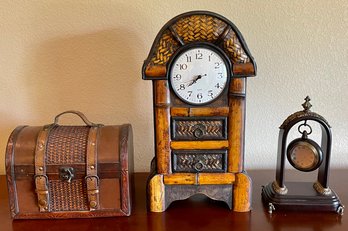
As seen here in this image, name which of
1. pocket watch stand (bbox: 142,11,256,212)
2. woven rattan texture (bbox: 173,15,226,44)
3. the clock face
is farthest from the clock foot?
woven rattan texture (bbox: 173,15,226,44)

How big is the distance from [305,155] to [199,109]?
0.30 meters

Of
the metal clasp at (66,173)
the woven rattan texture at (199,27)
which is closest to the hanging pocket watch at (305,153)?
the woven rattan texture at (199,27)

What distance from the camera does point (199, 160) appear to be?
997 millimetres

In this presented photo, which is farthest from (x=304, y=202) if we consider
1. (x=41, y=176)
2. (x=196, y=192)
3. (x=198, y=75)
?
(x=41, y=176)

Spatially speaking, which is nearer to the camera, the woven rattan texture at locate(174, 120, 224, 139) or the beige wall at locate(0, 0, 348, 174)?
the woven rattan texture at locate(174, 120, 224, 139)

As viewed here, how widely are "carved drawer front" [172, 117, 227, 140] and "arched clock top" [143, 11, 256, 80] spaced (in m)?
A: 0.12

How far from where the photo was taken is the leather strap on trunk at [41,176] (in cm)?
95

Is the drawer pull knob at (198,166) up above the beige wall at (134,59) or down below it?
below

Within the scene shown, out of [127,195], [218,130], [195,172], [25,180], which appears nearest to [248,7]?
[218,130]

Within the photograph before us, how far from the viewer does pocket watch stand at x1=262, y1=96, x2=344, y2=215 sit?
1.00m

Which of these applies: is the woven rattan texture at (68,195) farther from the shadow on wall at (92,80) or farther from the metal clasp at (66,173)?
the shadow on wall at (92,80)

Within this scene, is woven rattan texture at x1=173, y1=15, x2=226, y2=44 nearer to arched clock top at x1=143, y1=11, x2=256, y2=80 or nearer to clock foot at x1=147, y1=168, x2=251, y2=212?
arched clock top at x1=143, y1=11, x2=256, y2=80

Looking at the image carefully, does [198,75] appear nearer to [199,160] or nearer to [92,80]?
[199,160]

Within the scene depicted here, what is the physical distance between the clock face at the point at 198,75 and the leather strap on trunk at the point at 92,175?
0.25m
